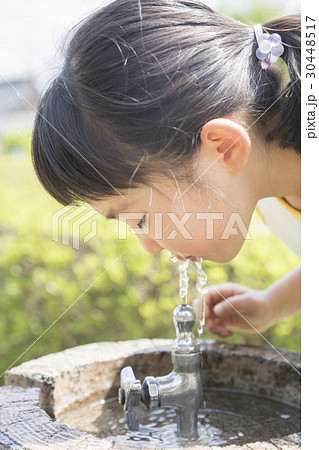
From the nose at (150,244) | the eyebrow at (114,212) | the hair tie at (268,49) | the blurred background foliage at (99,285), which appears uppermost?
the hair tie at (268,49)

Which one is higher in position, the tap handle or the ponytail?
the ponytail

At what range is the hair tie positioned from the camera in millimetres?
923

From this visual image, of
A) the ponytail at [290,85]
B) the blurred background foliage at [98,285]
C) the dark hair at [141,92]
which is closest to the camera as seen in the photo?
the dark hair at [141,92]

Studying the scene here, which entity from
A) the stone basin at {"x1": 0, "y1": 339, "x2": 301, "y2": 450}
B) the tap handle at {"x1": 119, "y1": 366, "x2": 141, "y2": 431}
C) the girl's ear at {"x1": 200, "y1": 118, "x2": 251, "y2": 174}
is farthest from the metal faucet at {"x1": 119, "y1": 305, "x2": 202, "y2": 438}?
the girl's ear at {"x1": 200, "y1": 118, "x2": 251, "y2": 174}

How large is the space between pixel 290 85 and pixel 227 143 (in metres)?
0.17

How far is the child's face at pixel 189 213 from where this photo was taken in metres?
0.91

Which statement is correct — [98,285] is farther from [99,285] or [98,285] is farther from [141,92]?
[141,92]

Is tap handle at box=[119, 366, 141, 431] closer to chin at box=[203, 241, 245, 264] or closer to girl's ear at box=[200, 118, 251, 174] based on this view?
chin at box=[203, 241, 245, 264]

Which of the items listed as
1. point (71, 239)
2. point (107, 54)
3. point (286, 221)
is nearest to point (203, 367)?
point (286, 221)

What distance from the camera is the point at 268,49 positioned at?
3.04ft

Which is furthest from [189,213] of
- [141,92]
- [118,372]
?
[118,372]

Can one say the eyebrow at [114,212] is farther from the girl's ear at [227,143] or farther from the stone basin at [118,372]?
the stone basin at [118,372]

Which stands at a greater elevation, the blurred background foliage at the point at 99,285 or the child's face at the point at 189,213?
the child's face at the point at 189,213

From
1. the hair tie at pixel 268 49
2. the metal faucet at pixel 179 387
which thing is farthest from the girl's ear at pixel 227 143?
the metal faucet at pixel 179 387
